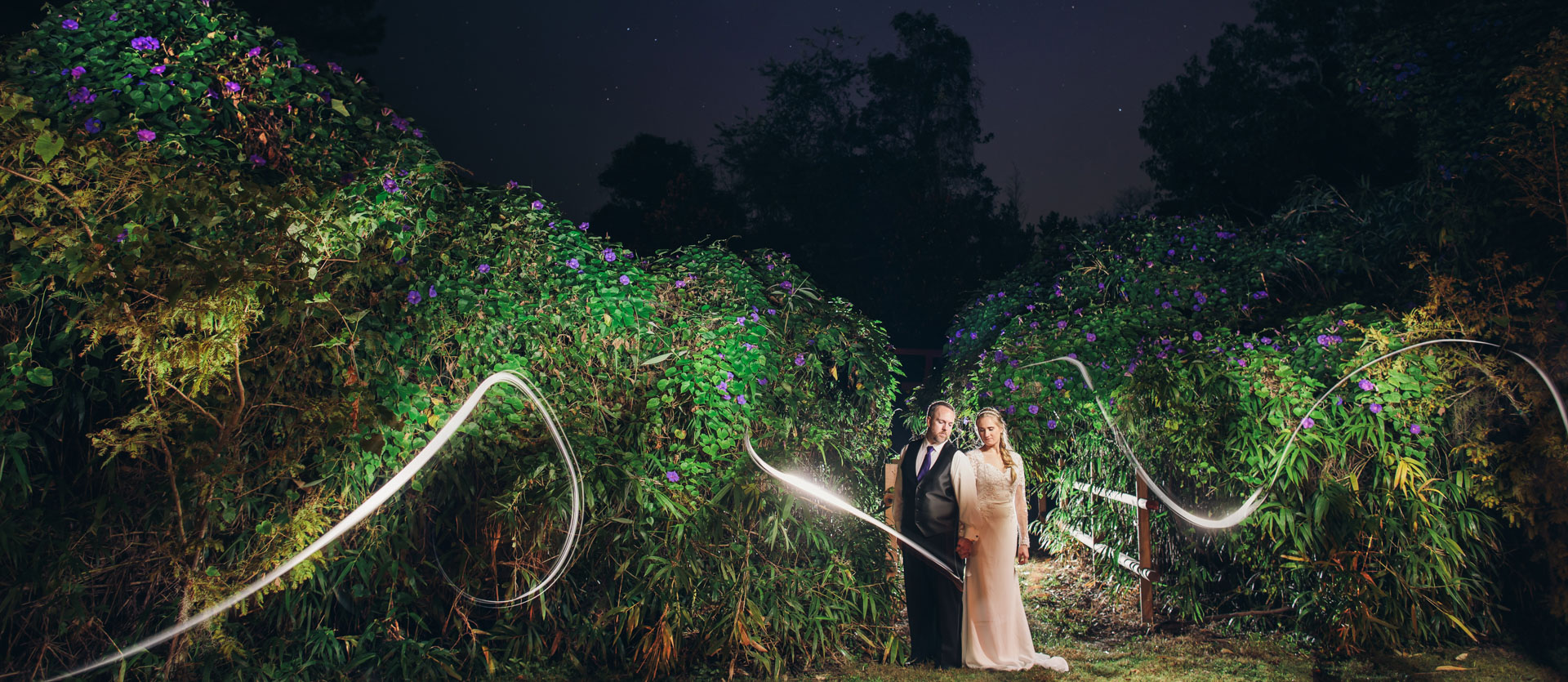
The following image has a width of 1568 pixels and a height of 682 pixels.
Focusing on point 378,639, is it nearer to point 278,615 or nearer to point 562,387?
point 278,615

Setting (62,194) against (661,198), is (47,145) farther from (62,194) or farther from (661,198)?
(661,198)

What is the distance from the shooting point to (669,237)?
18.6 meters

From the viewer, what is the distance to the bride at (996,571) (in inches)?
201

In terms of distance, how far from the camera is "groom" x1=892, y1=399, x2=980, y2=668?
202 inches

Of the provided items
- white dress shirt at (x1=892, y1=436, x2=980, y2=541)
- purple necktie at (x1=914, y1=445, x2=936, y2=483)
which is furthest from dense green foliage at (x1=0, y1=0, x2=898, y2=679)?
white dress shirt at (x1=892, y1=436, x2=980, y2=541)

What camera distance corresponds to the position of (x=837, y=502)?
4.95m

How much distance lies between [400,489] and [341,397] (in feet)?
2.19

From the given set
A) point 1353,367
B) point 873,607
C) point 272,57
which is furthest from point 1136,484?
point 272,57

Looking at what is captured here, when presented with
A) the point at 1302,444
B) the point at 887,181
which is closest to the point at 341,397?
the point at 1302,444

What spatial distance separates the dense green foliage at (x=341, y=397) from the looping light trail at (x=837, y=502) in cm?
11

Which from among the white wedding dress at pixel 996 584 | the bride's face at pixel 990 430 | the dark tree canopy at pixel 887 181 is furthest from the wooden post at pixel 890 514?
the dark tree canopy at pixel 887 181

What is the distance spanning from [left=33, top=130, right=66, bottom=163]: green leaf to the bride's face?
449 centimetres

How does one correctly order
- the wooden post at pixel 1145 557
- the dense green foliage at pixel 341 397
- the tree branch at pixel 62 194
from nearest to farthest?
1. the tree branch at pixel 62 194
2. the dense green foliage at pixel 341 397
3. the wooden post at pixel 1145 557

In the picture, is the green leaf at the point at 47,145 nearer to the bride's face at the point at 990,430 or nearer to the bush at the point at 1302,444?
the bride's face at the point at 990,430
